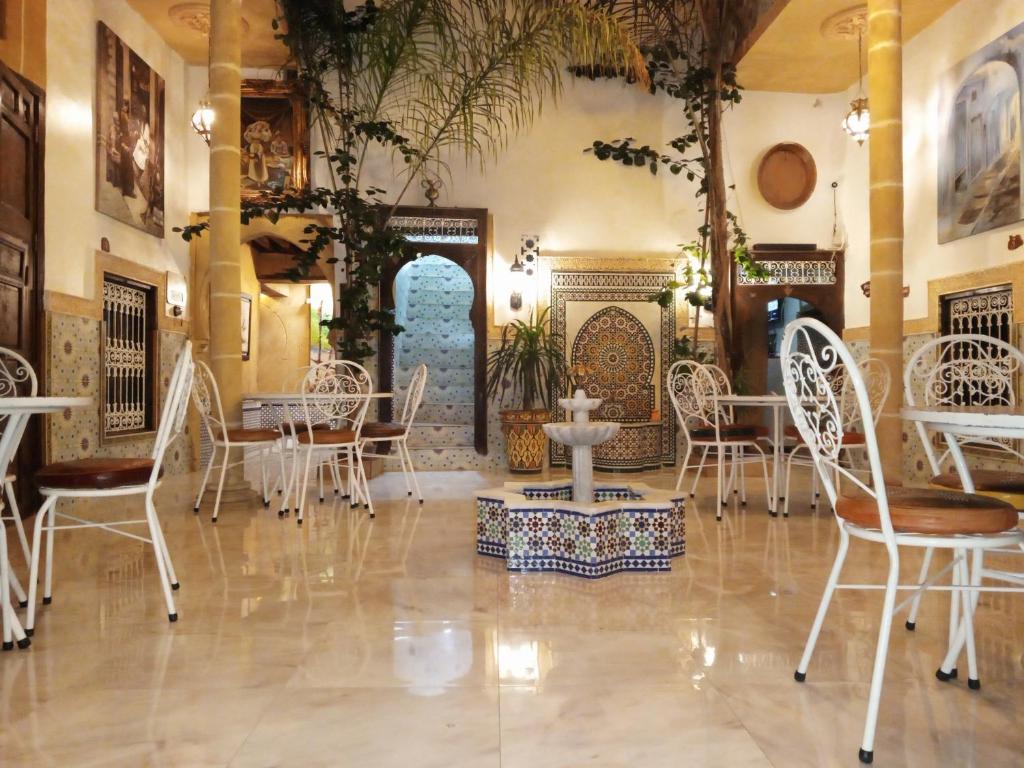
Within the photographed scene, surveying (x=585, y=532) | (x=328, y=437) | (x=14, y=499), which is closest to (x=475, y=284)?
(x=328, y=437)

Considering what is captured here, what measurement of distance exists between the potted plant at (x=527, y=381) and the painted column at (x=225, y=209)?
270 cm

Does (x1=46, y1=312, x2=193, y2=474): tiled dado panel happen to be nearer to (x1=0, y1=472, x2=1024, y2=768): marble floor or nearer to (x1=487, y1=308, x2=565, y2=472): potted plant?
(x1=0, y1=472, x2=1024, y2=768): marble floor

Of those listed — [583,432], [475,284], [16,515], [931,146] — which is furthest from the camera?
[475,284]

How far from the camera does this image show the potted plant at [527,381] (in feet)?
23.1

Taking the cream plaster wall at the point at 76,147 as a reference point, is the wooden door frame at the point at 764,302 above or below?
below

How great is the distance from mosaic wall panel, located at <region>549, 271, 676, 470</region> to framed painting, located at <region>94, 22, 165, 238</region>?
12.8ft

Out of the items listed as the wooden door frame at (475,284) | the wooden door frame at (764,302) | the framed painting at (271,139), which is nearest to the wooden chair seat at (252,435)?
the wooden door frame at (475,284)

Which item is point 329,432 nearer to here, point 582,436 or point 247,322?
point 582,436

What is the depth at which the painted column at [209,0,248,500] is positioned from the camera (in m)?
5.07

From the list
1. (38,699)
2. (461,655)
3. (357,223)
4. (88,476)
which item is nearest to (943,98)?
(357,223)

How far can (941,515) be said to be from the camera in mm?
1650

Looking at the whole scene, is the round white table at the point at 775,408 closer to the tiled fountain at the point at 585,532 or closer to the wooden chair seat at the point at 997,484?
the tiled fountain at the point at 585,532

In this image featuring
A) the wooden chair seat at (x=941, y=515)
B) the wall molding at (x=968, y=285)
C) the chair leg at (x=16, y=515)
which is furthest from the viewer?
the wall molding at (x=968, y=285)

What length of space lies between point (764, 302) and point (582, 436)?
5.04m
